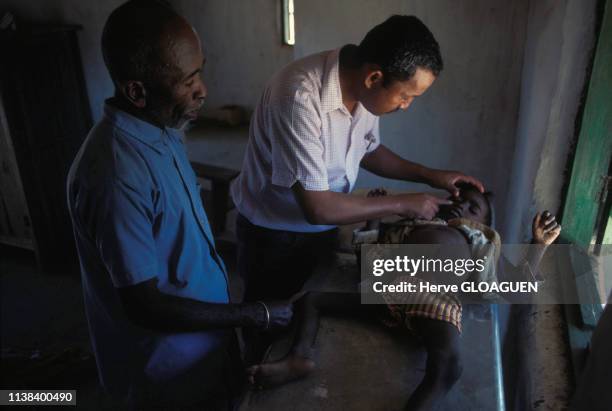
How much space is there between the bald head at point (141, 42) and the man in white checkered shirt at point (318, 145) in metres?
0.52

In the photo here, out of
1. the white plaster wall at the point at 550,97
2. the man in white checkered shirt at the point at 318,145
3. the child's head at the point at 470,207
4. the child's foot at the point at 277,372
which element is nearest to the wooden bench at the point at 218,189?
the man in white checkered shirt at the point at 318,145

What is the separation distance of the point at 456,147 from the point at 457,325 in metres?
1.75

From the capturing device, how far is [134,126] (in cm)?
130

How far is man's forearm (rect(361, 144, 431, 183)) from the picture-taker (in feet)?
7.51

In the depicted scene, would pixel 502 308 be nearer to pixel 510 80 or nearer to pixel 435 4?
pixel 510 80

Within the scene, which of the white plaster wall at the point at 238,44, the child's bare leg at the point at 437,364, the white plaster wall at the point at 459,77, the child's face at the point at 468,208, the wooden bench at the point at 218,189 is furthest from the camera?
the white plaster wall at the point at 238,44

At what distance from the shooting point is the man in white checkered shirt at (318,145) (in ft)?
5.31

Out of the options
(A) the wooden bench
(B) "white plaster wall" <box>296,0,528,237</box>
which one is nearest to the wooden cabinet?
(A) the wooden bench

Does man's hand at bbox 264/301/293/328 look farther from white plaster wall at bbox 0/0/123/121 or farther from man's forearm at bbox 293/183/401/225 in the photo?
white plaster wall at bbox 0/0/123/121

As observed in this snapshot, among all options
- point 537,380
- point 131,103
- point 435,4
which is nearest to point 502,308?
point 537,380

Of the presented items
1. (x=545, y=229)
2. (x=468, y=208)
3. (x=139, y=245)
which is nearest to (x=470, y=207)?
(x=468, y=208)

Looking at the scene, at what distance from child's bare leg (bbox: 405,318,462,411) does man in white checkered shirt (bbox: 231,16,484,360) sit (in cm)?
45

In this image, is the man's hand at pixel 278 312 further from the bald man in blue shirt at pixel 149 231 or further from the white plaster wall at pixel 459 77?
the white plaster wall at pixel 459 77

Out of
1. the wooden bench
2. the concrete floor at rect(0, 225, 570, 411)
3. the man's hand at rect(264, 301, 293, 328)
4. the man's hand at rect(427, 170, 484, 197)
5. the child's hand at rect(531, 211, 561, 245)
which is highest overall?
the man's hand at rect(427, 170, 484, 197)
